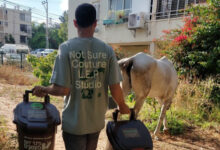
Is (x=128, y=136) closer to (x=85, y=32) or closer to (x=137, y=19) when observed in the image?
(x=85, y=32)

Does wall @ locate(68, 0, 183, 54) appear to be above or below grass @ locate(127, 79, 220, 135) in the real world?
above

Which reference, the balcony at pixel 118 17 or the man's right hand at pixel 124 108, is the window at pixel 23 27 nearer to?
the balcony at pixel 118 17

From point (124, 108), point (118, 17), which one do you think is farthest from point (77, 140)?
point (118, 17)

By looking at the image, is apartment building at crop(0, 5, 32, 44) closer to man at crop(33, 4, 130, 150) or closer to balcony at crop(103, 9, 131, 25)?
balcony at crop(103, 9, 131, 25)

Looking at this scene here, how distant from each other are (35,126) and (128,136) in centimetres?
79

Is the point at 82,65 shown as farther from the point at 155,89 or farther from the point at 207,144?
the point at 207,144

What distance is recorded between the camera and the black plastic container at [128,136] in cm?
165

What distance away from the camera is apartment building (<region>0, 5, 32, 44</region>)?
4181 centimetres

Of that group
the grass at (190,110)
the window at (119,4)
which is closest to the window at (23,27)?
the window at (119,4)

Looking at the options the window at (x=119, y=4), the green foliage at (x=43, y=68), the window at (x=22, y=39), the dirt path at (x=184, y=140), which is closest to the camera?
the dirt path at (x=184, y=140)

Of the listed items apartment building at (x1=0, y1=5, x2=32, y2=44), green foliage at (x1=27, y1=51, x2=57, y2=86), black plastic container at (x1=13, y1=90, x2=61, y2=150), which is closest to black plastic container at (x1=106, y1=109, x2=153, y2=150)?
black plastic container at (x1=13, y1=90, x2=61, y2=150)

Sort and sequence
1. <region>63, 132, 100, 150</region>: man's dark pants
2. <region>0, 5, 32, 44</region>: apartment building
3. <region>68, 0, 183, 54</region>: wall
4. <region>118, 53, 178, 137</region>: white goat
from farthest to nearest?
1. <region>0, 5, 32, 44</region>: apartment building
2. <region>68, 0, 183, 54</region>: wall
3. <region>118, 53, 178, 137</region>: white goat
4. <region>63, 132, 100, 150</region>: man's dark pants

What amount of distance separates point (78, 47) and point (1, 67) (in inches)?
389

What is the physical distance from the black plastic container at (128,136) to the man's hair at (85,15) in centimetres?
96
